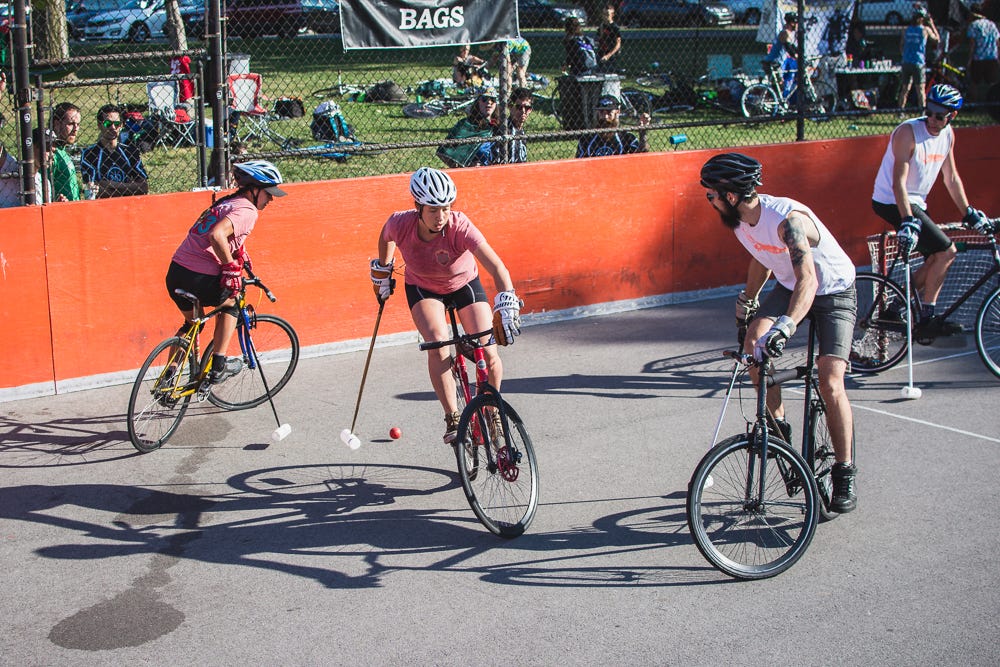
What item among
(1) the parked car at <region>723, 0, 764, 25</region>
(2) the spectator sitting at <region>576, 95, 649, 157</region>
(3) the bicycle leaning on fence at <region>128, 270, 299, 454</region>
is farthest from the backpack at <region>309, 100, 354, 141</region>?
(1) the parked car at <region>723, 0, 764, 25</region>

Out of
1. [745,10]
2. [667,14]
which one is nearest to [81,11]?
[667,14]

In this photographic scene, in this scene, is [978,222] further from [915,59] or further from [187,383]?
[915,59]

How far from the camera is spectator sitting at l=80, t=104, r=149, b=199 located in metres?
9.84

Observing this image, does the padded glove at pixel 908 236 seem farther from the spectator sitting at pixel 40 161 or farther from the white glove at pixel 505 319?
the spectator sitting at pixel 40 161

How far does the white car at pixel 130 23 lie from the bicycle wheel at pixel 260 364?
3627 mm

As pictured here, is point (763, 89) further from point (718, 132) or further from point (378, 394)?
point (378, 394)

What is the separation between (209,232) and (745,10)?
55.8ft

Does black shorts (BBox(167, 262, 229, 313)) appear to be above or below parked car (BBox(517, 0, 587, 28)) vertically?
below

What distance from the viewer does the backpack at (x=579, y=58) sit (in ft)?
44.0

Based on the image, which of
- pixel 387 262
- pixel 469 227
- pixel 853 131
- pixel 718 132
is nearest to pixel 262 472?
pixel 387 262

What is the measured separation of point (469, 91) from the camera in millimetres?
14258

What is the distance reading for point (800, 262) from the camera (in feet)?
17.0

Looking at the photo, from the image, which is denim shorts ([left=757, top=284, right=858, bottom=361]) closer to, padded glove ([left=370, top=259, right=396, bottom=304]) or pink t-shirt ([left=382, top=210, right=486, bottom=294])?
pink t-shirt ([left=382, top=210, right=486, bottom=294])

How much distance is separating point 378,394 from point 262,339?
3.45 ft
